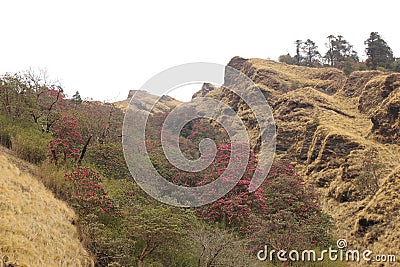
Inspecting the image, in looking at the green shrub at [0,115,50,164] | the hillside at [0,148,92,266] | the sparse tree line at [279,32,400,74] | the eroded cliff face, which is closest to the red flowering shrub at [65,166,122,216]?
the hillside at [0,148,92,266]

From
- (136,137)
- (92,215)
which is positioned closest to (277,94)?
(136,137)

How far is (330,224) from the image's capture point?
18.3 m

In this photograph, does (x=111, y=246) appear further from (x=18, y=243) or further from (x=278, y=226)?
(x=278, y=226)

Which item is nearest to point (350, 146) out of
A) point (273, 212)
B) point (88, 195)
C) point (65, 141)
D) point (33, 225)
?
point (273, 212)

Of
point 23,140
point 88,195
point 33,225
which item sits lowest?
point 33,225

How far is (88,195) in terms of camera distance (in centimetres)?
1320

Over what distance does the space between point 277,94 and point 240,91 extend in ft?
23.1

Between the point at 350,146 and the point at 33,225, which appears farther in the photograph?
the point at 350,146

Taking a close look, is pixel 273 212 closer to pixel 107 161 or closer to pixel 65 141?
pixel 107 161

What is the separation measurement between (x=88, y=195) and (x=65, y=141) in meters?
5.64

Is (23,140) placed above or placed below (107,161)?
above

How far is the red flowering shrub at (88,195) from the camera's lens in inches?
509

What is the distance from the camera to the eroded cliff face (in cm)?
1591

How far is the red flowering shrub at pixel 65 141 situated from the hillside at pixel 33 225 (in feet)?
8.81
